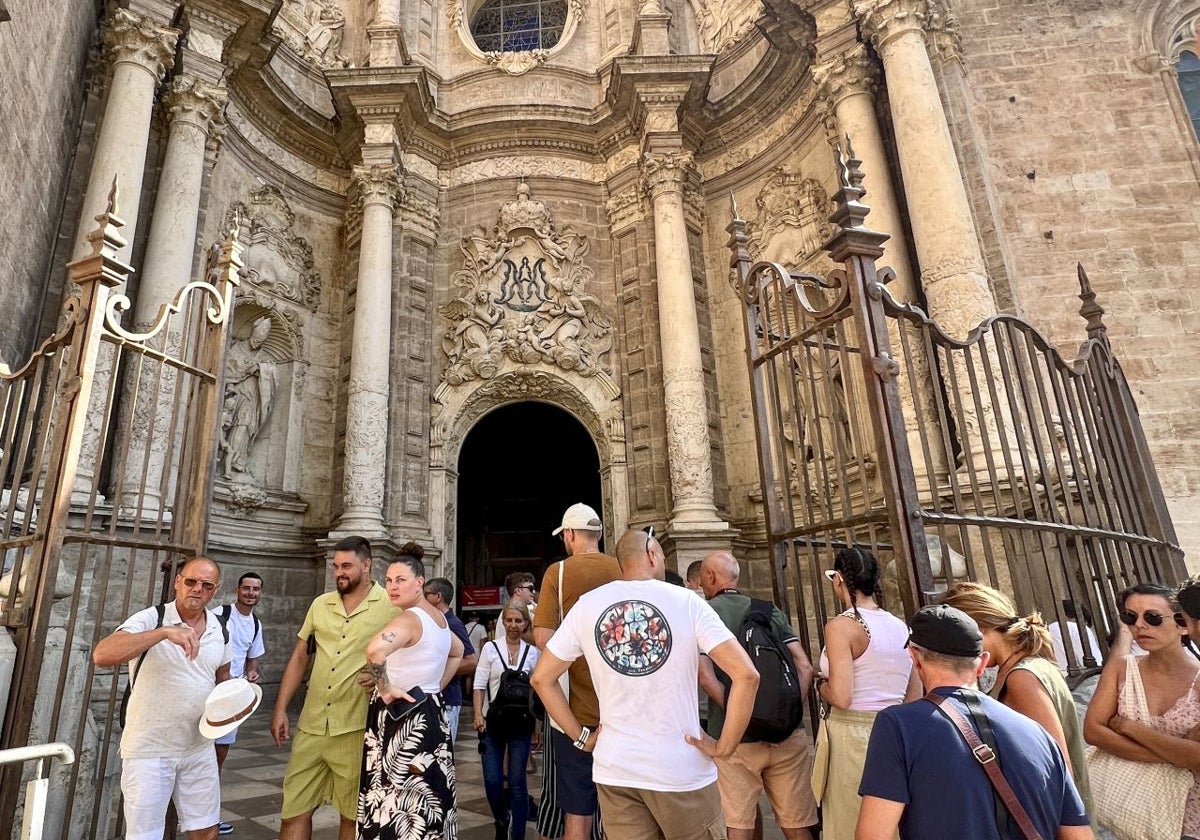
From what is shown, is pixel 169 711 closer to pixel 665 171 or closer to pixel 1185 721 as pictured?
pixel 1185 721

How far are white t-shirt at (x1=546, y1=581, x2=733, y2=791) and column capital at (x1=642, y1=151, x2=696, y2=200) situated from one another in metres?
9.03

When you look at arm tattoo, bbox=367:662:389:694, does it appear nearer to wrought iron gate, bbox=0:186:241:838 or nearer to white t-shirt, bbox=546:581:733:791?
white t-shirt, bbox=546:581:733:791

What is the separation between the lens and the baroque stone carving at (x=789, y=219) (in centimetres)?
970

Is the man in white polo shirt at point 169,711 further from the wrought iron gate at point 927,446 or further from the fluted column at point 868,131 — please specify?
the fluted column at point 868,131

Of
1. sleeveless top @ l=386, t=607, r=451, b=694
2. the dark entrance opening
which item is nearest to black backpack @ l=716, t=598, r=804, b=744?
sleeveless top @ l=386, t=607, r=451, b=694

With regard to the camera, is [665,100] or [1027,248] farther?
[665,100]

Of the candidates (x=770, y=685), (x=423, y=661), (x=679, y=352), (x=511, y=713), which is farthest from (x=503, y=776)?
(x=679, y=352)

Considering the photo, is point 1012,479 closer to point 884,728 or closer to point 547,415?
point 884,728

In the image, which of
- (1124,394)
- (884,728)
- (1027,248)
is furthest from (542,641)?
(1027,248)

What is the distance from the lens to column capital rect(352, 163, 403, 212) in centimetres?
1026

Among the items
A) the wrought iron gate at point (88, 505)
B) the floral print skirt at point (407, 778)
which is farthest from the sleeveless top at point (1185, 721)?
the wrought iron gate at point (88, 505)

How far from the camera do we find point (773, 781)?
2.88 metres

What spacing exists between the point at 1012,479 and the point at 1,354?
7817 millimetres

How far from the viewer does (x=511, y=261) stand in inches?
437
